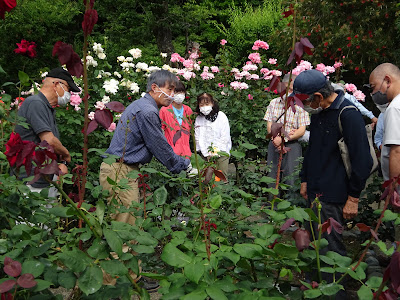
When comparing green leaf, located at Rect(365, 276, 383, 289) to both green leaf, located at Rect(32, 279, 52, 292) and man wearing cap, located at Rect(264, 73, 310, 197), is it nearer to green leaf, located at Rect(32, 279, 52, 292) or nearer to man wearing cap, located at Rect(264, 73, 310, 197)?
green leaf, located at Rect(32, 279, 52, 292)

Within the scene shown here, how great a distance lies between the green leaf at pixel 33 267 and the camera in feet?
4.40

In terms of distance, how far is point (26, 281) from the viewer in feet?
4.15

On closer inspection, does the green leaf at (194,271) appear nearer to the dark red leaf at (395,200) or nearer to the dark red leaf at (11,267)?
the dark red leaf at (11,267)

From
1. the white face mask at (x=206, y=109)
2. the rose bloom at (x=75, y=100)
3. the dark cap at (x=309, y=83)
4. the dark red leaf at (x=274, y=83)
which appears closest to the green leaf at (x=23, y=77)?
the dark red leaf at (x=274, y=83)

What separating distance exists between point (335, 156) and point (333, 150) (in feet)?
0.14

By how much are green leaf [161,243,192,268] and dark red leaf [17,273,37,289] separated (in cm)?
39

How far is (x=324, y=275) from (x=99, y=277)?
7.37ft

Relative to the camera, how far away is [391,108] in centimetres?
315

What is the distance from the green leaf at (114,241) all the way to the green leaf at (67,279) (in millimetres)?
152

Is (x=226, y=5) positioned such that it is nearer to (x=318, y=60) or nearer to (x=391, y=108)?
(x=318, y=60)

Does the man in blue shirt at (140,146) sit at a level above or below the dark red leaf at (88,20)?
below

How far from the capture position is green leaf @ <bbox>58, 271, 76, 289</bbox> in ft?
4.42

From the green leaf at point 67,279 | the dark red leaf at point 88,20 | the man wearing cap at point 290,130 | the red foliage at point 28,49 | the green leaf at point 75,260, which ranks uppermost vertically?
the dark red leaf at point 88,20

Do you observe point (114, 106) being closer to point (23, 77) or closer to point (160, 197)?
point (23, 77)
